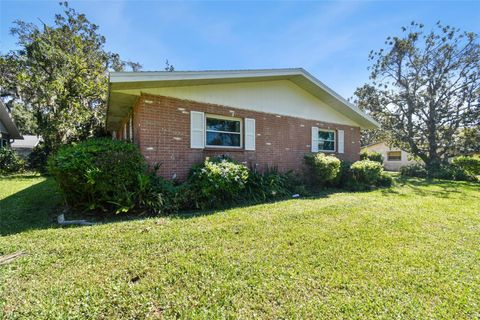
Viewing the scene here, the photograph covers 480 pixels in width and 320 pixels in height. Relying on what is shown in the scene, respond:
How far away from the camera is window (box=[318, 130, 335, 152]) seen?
10.5m

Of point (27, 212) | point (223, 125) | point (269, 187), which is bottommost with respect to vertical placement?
point (27, 212)

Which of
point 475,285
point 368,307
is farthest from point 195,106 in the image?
point 475,285

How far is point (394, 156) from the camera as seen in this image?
3048 cm

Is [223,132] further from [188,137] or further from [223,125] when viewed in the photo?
[188,137]

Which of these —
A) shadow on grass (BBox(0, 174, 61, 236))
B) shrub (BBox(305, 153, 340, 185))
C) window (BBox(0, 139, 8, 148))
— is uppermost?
window (BBox(0, 139, 8, 148))

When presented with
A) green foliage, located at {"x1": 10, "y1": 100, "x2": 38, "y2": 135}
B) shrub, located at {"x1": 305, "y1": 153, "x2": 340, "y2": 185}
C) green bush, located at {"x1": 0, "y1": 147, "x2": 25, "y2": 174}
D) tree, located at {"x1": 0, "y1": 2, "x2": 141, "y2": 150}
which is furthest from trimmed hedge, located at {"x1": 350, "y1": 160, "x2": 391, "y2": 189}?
green foliage, located at {"x1": 10, "y1": 100, "x2": 38, "y2": 135}

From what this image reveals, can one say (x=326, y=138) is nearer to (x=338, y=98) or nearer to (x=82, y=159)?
(x=338, y=98)

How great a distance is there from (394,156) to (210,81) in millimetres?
32328

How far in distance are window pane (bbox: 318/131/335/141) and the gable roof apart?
47.1 inches

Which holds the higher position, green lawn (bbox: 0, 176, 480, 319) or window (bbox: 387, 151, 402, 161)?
window (bbox: 387, 151, 402, 161)

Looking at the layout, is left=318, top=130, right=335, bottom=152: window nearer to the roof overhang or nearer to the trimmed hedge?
the trimmed hedge

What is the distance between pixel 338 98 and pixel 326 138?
197 centimetres

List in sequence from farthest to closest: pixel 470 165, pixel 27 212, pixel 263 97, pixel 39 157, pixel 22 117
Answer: pixel 22 117
pixel 39 157
pixel 470 165
pixel 263 97
pixel 27 212

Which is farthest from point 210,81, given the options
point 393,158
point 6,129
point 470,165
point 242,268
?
point 393,158
